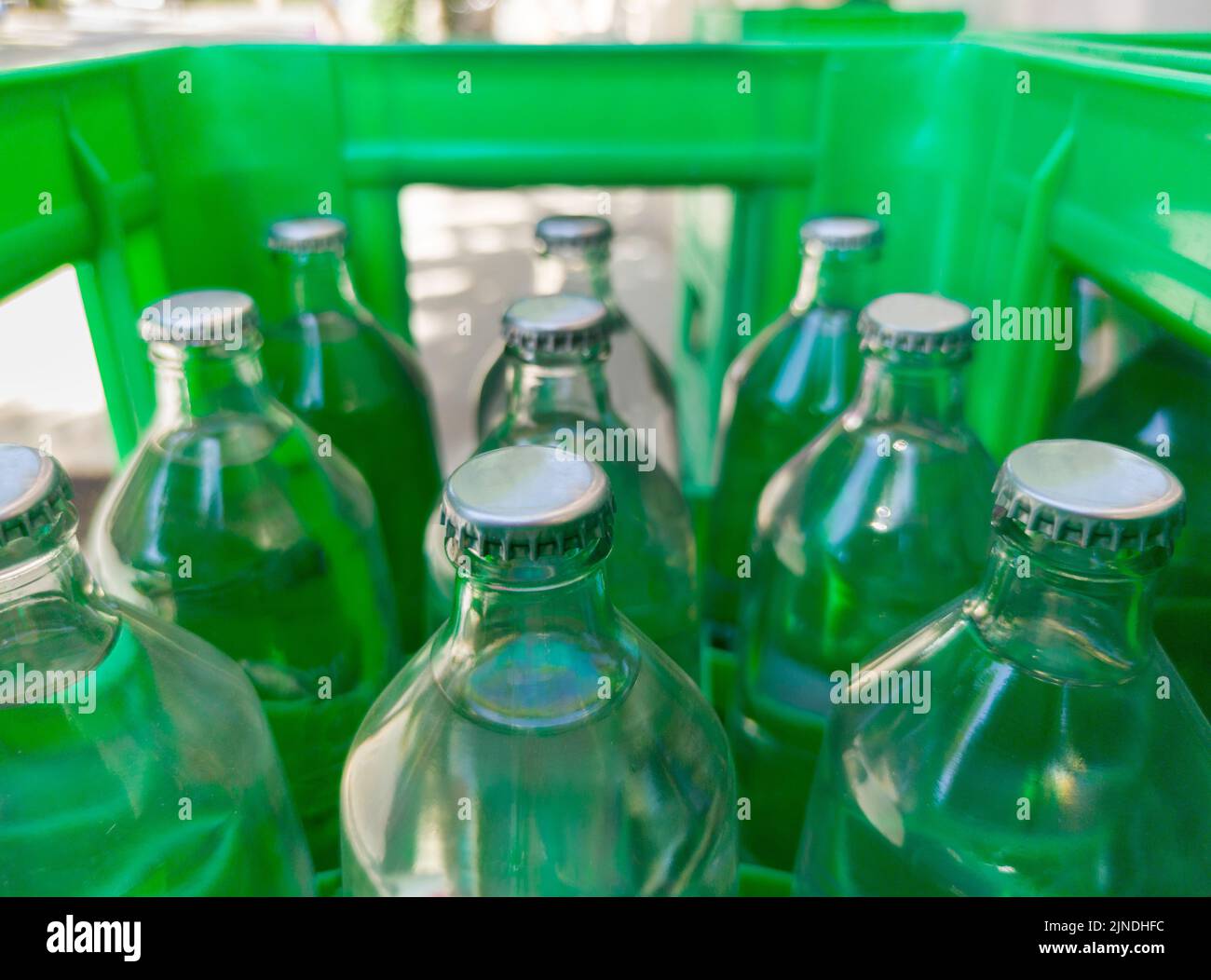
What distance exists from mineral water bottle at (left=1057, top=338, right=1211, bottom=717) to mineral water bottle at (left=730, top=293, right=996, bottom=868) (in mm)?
136

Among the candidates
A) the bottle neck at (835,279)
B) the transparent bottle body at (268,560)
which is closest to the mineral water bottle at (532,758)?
the transparent bottle body at (268,560)

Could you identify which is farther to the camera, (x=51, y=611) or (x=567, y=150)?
(x=567, y=150)

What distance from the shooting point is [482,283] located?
2.17m

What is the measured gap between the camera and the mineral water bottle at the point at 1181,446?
642mm

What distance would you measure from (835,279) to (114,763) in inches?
24.4

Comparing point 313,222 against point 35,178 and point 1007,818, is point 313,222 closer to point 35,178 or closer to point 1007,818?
point 35,178

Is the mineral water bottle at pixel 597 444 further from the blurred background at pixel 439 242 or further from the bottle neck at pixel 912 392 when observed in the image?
the blurred background at pixel 439 242

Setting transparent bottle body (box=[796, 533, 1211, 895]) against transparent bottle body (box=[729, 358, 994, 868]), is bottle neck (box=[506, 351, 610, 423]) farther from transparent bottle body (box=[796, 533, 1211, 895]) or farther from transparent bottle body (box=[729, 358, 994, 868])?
transparent bottle body (box=[796, 533, 1211, 895])

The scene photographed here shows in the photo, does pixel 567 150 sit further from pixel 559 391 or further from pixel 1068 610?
Answer: pixel 1068 610
